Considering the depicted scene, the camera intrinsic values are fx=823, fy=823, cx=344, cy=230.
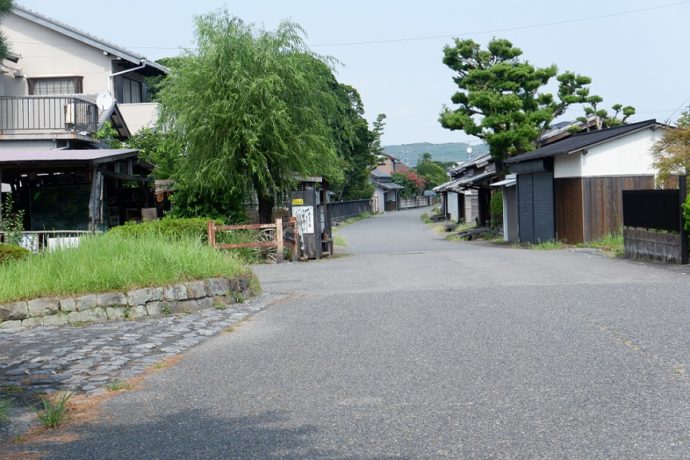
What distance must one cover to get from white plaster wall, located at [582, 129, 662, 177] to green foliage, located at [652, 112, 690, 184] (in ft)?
3.32

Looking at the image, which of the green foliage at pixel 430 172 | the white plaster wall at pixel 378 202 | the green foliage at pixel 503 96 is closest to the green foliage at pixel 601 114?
the green foliage at pixel 503 96

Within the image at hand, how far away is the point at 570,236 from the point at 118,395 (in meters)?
24.0

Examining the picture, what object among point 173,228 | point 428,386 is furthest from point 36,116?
point 428,386

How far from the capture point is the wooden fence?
22.8 m

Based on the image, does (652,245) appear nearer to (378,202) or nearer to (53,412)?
(53,412)

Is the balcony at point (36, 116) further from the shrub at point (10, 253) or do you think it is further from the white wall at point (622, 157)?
the white wall at point (622, 157)

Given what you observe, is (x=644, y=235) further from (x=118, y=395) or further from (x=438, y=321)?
(x=118, y=395)

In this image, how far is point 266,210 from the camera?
27141 millimetres

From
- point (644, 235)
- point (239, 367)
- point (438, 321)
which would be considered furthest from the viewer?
point (644, 235)

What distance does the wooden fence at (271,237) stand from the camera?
22.8 metres

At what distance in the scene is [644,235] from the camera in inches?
820

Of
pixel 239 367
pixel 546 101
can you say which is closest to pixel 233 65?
pixel 239 367

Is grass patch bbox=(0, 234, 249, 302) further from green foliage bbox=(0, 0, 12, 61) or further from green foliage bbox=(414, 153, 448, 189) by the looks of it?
green foliage bbox=(414, 153, 448, 189)

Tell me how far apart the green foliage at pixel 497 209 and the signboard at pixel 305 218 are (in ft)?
63.0
